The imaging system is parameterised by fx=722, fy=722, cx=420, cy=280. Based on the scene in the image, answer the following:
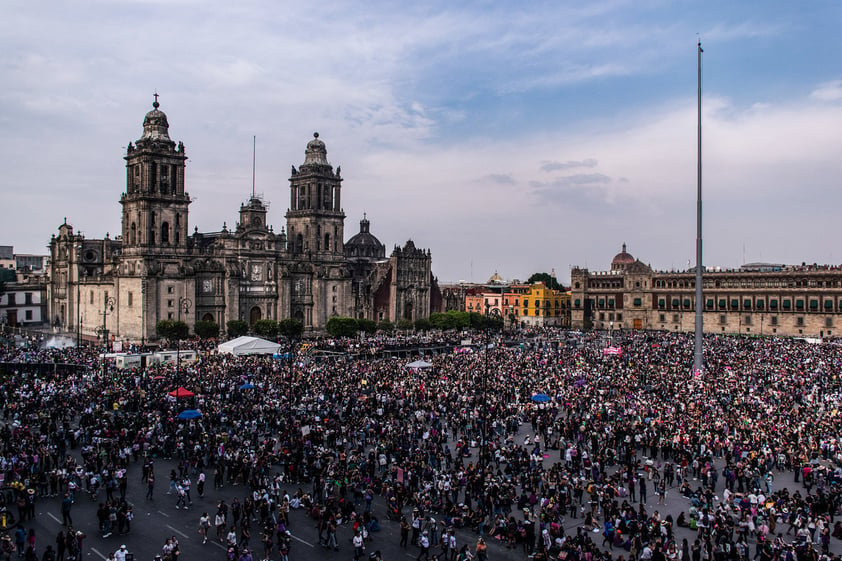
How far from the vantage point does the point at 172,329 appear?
64375 mm

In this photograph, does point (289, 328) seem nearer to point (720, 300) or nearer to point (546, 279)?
point (720, 300)

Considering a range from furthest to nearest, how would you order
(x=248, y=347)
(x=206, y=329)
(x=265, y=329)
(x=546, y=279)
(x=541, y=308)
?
(x=546, y=279)
(x=541, y=308)
(x=265, y=329)
(x=206, y=329)
(x=248, y=347)

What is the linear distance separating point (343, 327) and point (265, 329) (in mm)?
7747

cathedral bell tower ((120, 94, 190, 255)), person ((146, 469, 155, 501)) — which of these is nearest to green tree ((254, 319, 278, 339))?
cathedral bell tower ((120, 94, 190, 255))

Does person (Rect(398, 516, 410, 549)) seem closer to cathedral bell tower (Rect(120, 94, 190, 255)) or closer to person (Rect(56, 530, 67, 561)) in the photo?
person (Rect(56, 530, 67, 561))

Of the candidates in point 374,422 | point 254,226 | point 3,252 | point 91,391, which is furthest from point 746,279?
point 3,252

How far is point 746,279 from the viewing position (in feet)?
308

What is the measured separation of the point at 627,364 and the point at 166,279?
44828 millimetres

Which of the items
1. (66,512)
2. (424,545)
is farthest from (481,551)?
(66,512)

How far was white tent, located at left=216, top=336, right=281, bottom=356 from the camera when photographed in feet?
168

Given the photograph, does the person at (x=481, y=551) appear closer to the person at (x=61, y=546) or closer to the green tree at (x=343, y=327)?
the person at (x=61, y=546)

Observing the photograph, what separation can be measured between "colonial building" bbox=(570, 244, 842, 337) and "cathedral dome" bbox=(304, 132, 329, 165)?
44.6 metres

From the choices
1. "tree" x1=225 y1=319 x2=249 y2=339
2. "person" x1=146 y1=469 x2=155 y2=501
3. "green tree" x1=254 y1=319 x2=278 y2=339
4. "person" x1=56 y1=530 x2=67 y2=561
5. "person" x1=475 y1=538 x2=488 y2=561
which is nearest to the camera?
"person" x1=56 y1=530 x2=67 y2=561

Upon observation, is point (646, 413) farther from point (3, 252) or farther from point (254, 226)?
point (3, 252)
